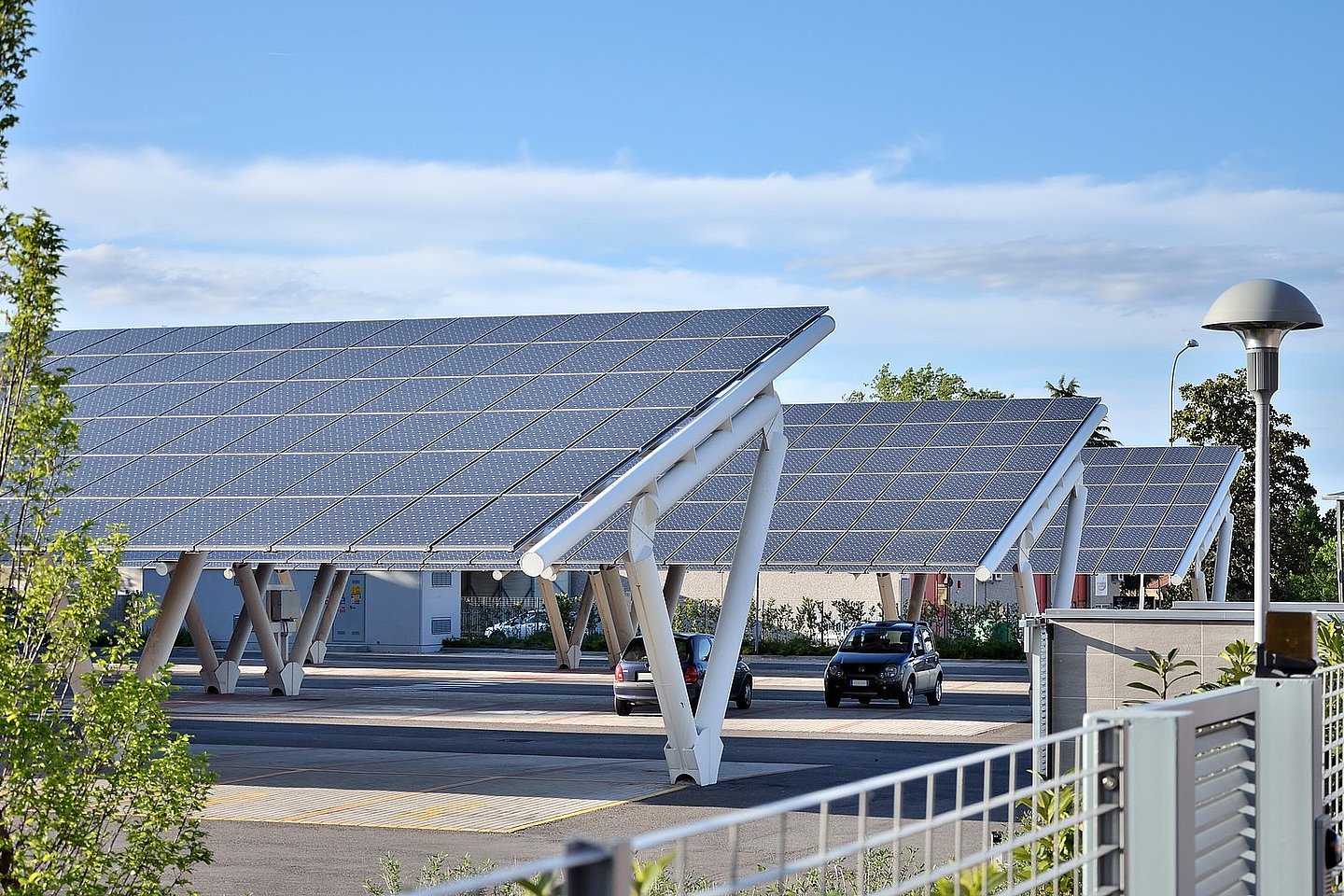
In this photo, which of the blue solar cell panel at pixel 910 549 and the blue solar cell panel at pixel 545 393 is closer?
the blue solar cell panel at pixel 545 393

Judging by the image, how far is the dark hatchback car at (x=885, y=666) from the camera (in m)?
36.2

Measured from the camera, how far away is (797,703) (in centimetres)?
3803

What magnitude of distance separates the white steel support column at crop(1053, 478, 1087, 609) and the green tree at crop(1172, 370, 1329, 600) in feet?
118

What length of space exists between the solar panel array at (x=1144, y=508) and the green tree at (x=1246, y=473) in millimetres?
19881

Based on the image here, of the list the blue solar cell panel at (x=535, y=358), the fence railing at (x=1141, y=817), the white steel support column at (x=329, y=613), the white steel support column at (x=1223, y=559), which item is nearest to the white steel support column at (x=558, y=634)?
the white steel support column at (x=329, y=613)

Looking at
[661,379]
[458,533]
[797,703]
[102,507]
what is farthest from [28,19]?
[797,703]

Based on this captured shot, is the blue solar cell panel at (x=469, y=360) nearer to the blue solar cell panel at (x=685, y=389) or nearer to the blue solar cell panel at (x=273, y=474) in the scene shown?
the blue solar cell panel at (x=273, y=474)

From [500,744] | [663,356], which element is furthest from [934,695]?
[663,356]

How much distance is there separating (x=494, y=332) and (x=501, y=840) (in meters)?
12.3

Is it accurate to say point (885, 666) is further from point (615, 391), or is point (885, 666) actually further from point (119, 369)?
point (119, 369)

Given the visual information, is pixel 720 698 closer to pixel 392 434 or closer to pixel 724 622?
pixel 724 622

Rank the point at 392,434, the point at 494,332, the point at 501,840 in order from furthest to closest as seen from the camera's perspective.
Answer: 1. the point at 494,332
2. the point at 392,434
3. the point at 501,840

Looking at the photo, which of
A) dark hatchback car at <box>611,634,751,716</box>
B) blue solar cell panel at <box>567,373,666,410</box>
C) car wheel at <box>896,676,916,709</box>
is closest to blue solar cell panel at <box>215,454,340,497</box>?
blue solar cell panel at <box>567,373,666,410</box>

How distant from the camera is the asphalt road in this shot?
658 inches
